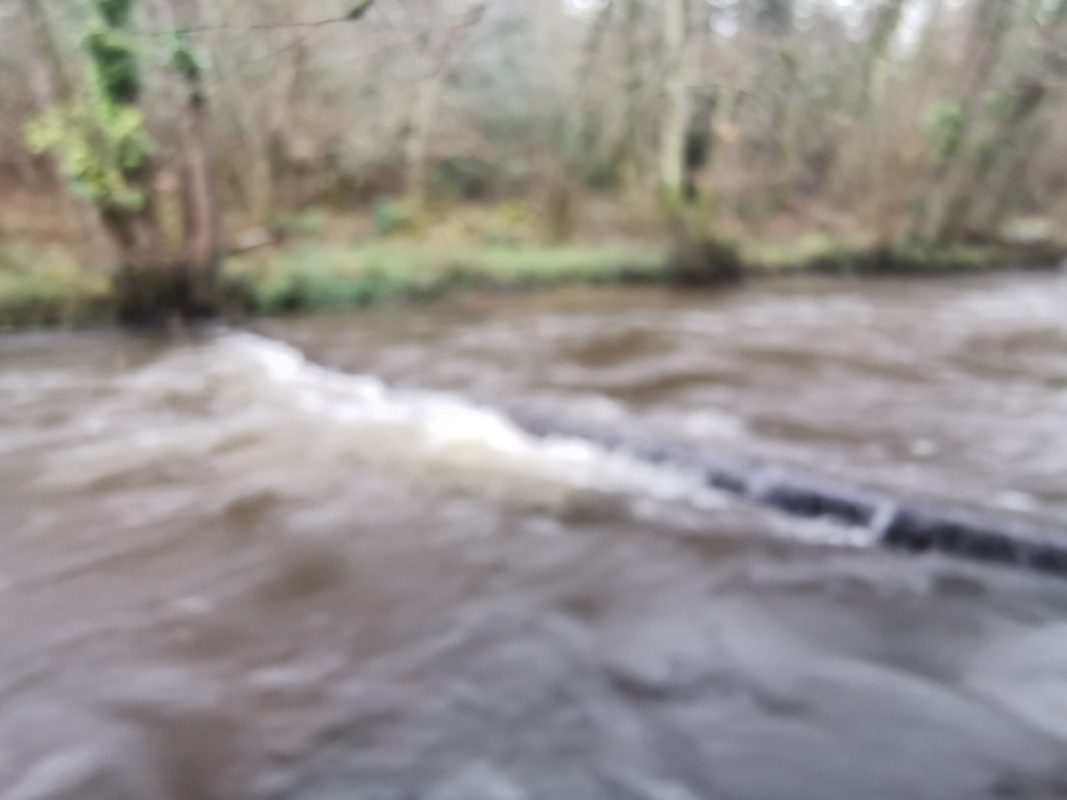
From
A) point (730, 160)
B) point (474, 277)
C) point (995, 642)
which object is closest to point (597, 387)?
point (995, 642)

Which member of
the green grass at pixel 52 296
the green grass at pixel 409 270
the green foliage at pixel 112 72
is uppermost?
the green foliage at pixel 112 72

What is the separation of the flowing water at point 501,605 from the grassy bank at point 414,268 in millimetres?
3786

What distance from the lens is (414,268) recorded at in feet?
55.6

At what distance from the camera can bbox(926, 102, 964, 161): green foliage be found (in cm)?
2022

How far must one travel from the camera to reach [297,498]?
6.71m

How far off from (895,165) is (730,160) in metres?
5.92

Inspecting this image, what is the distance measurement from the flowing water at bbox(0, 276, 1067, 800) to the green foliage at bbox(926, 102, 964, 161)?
12.7 metres

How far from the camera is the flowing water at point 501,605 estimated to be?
148 inches

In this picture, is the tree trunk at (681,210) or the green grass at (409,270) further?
the tree trunk at (681,210)

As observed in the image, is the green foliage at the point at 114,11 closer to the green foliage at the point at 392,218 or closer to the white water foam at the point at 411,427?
the white water foam at the point at 411,427

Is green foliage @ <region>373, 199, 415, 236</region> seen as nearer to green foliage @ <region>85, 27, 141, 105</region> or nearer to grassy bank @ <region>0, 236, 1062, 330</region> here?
grassy bank @ <region>0, 236, 1062, 330</region>

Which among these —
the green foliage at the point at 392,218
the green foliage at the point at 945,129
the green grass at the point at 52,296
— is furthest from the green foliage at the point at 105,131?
the green foliage at the point at 945,129

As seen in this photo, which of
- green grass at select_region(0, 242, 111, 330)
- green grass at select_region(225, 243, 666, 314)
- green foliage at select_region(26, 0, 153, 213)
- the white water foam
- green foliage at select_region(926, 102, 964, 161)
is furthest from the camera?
green foliage at select_region(926, 102, 964, 161)

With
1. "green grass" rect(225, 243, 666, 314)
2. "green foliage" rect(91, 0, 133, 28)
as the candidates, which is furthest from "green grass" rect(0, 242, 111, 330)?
"green foliage" rect(91, 0, 133, 28)
